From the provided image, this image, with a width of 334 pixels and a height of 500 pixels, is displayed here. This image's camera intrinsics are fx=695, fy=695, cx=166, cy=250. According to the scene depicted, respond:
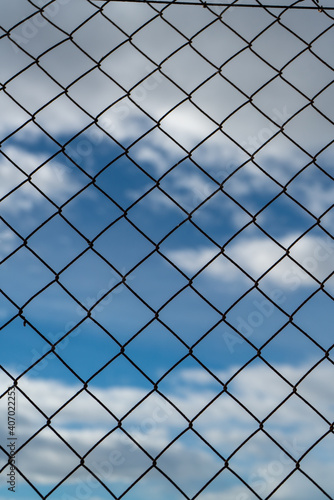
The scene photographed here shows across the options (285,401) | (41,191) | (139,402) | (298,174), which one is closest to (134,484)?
(139,402)

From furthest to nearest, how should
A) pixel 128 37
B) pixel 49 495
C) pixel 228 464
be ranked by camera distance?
pixel 128 37
pixel 228 464
pixel 49 495

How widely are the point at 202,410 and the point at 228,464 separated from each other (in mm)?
173

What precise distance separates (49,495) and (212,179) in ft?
3.54

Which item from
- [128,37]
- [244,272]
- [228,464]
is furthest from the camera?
[128,37]

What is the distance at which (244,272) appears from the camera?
7.22 ft

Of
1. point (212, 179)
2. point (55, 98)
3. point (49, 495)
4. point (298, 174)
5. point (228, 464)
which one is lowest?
point (228, 464)

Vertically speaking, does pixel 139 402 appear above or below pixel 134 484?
above

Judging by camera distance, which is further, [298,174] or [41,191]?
[298,174]

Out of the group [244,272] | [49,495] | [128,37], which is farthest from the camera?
[128,37]

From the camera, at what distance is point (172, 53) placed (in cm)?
235

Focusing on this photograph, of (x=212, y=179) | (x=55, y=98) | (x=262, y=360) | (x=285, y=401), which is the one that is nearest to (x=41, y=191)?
(x=55, y=98)

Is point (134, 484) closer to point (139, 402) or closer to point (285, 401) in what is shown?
point (139, 402)

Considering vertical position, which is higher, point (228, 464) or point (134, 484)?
point (134, 484)

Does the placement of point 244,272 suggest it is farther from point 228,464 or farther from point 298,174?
point 228,464
